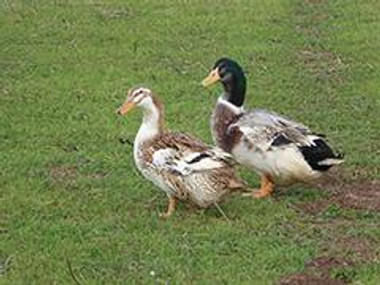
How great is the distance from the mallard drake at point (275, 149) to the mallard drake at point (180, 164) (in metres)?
0.48

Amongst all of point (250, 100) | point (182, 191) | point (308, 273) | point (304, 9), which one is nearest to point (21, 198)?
point (182, 191)

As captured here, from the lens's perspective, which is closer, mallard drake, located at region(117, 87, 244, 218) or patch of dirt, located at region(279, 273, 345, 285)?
patch of dirt, located at region(279, 273, 345, 285)

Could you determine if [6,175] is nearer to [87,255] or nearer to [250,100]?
[87,255]

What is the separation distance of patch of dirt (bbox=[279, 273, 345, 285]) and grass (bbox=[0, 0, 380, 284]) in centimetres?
9

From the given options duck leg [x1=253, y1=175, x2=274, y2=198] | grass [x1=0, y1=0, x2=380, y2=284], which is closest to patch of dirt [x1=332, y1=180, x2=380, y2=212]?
grass [x1=0, y1=0, x2=380, y2=284]

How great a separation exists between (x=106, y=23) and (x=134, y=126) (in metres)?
5.76

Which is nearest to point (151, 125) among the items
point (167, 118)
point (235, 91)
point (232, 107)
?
point (232, 107)

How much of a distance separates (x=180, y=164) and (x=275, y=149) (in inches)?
38.0

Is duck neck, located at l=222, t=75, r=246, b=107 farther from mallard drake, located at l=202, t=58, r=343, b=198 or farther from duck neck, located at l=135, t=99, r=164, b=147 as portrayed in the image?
duck neck, located at l=135, t=99, r=164, b=147

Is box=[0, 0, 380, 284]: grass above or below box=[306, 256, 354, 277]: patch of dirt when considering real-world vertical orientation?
below

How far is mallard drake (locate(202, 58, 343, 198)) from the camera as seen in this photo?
30.6 feet

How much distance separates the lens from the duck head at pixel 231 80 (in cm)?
1002

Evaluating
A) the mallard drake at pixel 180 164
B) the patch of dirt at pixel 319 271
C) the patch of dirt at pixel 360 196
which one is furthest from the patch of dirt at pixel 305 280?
the patch of dirt at pixel 360 196

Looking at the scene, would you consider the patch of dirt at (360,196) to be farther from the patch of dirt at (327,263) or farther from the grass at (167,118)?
the patch of dirt at (327,263)
